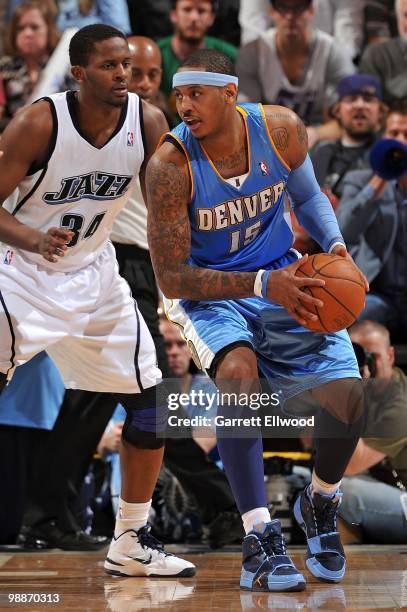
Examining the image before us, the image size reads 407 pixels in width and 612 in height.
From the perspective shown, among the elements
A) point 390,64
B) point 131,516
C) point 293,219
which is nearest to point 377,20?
point 390,64

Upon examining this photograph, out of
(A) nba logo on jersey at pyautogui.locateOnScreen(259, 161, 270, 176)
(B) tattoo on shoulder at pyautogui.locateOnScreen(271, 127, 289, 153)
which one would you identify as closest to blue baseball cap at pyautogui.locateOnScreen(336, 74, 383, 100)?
(B) tattoo on shoulder at pyautogui.locateOnScreen(271, 127, 289, 153)

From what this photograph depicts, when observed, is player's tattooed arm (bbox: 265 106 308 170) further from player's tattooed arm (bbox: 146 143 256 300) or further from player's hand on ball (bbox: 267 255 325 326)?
player's hand on ball (bbox: 267 255 325 326)

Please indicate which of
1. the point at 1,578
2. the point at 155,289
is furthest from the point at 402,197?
the point at 1,578

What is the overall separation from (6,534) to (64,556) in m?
0.67

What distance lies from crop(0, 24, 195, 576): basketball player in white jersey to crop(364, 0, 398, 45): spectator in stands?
151 inches

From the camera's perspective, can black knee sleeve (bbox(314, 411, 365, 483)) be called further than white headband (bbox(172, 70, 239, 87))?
Yes

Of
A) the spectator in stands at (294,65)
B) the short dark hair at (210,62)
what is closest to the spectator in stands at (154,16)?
the spectator in stands at (294,65)

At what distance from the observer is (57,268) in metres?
4.24

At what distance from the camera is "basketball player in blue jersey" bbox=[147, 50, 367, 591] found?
378 cm

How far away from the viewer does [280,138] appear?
4039 mm

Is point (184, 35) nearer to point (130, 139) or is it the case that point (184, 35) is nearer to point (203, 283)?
point (130, 139)

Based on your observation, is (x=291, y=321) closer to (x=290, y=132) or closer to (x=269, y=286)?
(x=269, y=286)

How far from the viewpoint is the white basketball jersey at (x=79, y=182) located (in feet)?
13.5

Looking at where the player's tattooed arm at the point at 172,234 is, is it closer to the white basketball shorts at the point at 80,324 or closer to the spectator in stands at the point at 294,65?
the white basketball shorts at the point at 80,324
